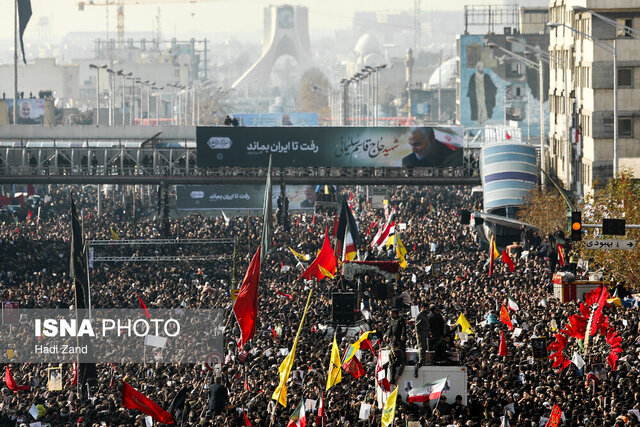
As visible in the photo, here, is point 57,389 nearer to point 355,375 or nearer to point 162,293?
point 355,375

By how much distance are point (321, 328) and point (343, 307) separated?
0.82m

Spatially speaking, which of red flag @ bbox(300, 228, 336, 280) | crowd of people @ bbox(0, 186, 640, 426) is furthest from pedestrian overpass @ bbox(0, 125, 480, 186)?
red flag @ bbox(300, 228, 336, 280)

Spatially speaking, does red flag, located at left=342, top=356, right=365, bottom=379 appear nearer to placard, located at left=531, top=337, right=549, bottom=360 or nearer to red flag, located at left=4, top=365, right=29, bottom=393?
placard, located at left=531, top=337, right=549, bottom=360

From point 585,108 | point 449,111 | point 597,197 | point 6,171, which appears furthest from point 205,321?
point 449,111

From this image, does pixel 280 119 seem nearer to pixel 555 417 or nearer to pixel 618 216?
pixel 618 216

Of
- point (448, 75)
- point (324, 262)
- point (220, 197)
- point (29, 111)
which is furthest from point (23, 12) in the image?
point (448, 75)

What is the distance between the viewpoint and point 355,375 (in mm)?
28328

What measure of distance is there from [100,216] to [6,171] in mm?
7277

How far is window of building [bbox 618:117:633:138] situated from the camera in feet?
192

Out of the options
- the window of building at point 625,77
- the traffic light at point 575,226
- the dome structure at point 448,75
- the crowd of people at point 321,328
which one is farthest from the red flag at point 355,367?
the dome structure at point 448,75

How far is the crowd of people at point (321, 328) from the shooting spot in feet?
81.6

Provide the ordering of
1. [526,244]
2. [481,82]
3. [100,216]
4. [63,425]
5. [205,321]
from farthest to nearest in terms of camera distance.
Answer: [481,82] → [100,216] → [526,244] → [205,321] → [63,425]

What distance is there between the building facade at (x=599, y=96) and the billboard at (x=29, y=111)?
86189 millimetres

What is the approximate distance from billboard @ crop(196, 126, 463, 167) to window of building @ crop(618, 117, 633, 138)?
17.9m
